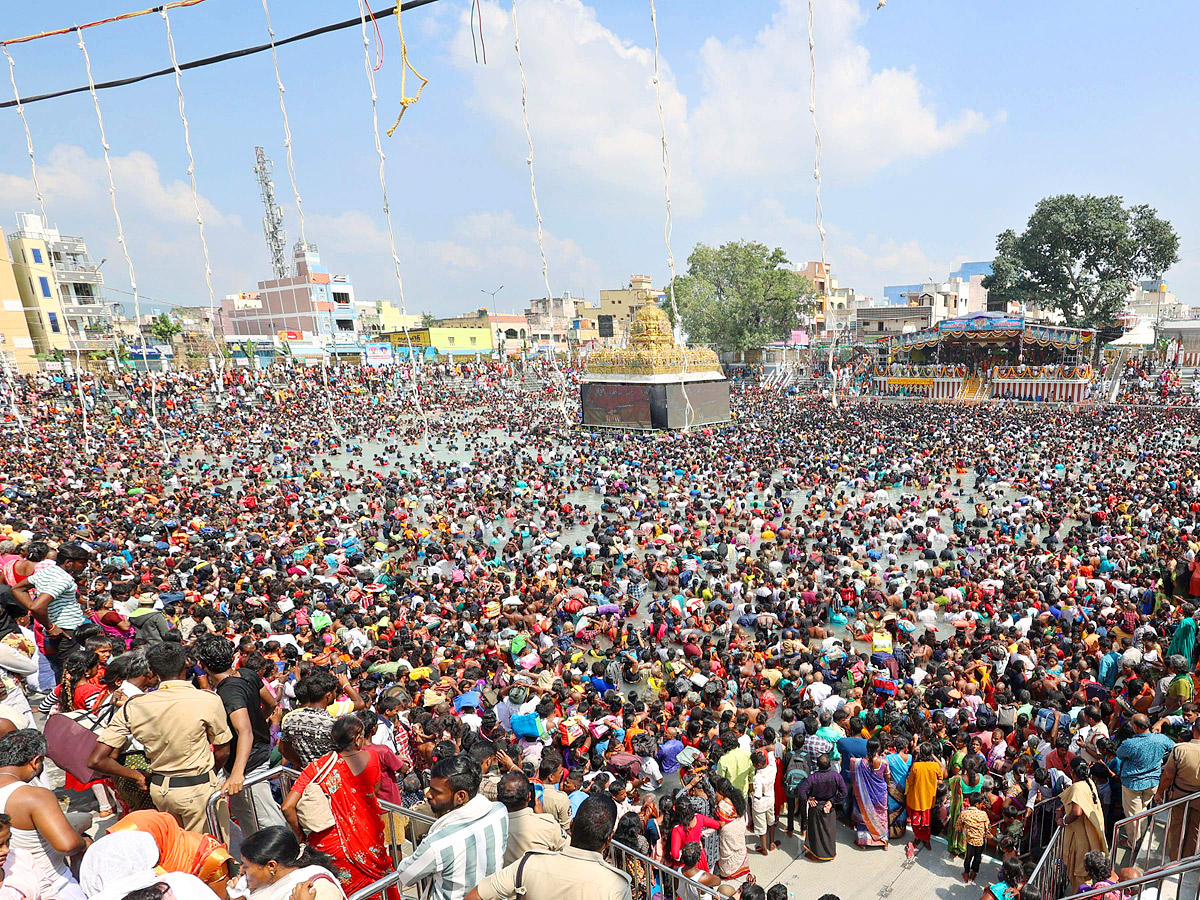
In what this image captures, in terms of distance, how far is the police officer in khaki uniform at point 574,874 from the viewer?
8.07 ft

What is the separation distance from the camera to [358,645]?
8578 millimetres

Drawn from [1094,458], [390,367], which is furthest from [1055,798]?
[390,367]

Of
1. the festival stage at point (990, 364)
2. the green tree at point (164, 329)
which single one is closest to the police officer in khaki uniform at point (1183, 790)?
the festival stage at point (990, 364)

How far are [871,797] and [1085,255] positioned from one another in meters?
49.9

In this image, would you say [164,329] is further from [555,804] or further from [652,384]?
[555,804]

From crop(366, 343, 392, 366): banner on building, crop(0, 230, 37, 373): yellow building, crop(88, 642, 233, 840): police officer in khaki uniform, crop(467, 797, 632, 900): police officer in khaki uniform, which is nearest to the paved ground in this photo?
crop(467, 797, 632, 900): police officer in khaki uniform

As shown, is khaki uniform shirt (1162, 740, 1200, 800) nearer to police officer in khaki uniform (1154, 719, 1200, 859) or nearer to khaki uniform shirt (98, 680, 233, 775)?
police officer in khaki uniform (1154, 719, 1200, 859)

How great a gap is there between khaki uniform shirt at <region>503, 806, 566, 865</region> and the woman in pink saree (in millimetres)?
3255

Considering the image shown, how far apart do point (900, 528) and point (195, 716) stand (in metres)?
13.6

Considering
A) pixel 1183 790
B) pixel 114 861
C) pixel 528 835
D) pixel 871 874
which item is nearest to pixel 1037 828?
pixel 1183 790

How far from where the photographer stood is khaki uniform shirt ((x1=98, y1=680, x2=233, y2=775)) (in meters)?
3.53

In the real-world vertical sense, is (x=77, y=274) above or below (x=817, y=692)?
above

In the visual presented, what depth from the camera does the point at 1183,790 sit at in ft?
14.5

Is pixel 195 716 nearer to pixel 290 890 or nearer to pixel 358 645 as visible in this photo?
pixel 290 890
